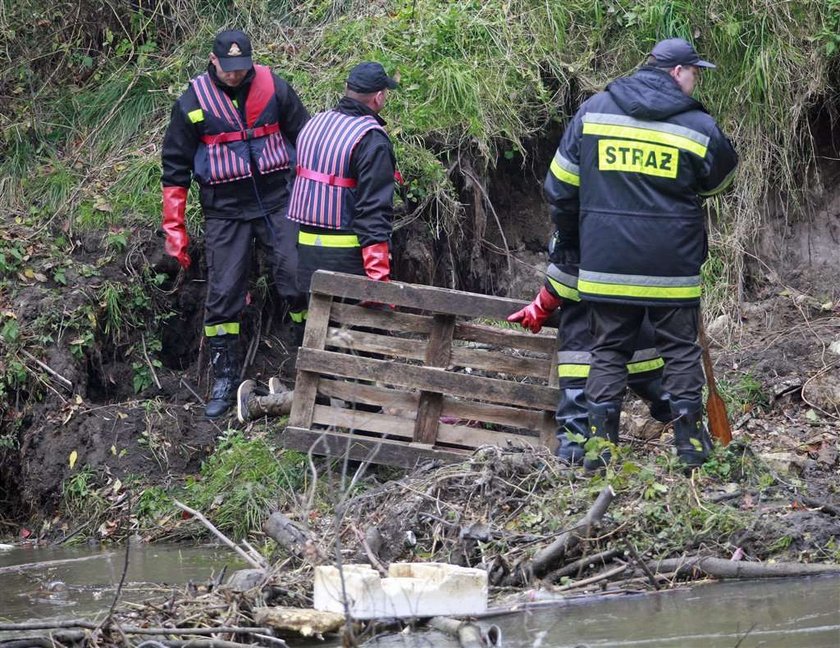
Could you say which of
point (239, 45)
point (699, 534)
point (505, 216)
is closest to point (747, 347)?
point (505, 216)

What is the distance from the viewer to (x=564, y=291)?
5.97 metres

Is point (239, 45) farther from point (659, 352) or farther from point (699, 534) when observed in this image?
point (699, 534)

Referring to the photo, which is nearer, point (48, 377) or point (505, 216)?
point (48, 377)

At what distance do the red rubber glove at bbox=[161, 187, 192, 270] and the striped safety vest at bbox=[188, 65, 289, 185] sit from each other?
0.16 m

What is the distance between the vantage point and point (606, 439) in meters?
5.65

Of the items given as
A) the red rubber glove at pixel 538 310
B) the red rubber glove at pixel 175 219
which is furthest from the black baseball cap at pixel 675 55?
the red rubber glove at pixel 175 219

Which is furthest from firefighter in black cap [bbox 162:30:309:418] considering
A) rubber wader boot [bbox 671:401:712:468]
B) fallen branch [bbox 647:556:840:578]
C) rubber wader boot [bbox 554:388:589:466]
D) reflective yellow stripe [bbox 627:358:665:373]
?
fallen branch [bbox 647:556:840:578]

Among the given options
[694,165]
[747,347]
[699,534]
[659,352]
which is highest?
[694,165]

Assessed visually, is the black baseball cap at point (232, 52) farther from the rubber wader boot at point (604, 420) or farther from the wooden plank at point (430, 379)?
the rubber wader boot at point (604, 420)

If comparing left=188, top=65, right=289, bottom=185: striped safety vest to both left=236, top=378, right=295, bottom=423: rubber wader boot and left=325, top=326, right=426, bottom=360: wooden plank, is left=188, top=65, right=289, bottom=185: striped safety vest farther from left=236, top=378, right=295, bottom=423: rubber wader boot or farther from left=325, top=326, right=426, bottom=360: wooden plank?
left=325, top=326, right=426, bottom=360: wooden plank

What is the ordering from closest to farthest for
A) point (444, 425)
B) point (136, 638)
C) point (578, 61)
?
point (136, 638)
point (444, 425)
point (578, 61)

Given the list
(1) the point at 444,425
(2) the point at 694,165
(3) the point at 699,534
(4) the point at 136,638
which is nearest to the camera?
(4) the point at 136,638

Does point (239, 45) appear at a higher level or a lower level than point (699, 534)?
higher

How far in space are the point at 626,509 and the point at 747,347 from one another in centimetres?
305
